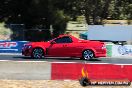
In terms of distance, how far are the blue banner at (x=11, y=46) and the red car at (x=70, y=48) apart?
8097 mm

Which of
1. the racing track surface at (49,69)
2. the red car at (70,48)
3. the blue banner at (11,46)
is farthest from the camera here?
the blue banner at (11,46)

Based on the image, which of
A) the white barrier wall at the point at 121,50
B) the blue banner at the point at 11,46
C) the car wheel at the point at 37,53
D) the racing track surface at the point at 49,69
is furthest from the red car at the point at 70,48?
the racing track surface at the point at 49,69

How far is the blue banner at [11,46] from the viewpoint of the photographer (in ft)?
109

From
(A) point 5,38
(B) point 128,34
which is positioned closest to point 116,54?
(A) point 5,38

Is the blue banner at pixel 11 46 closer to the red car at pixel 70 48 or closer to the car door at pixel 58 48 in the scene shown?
the red car at pixel 70 48

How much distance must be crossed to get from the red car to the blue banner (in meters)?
8.10

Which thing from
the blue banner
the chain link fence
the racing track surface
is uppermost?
the chain link fence

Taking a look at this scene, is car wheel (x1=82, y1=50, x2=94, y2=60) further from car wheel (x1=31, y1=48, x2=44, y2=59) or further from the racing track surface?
the racing track surface

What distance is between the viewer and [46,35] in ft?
135

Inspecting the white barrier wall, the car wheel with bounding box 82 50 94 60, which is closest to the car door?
the car wheel with bounding box 82 50 94 60

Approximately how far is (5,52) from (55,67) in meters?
18.5

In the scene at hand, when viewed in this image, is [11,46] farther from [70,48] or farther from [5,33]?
[70,48]

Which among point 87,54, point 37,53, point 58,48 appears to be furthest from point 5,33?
point 87,54

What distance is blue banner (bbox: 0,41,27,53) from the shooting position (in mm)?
33250
